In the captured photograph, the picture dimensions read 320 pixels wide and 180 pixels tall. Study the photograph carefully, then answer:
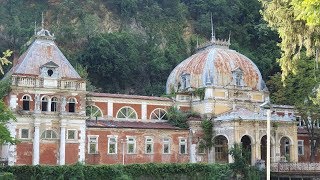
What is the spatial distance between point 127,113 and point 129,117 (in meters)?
0.40

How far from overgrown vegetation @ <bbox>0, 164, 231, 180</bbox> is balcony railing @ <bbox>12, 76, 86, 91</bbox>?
877 centimetres

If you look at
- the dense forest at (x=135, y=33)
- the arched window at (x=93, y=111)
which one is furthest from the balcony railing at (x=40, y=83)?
the dense forest at (x=135, y=33)

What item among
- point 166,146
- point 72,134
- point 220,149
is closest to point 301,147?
point 220,149

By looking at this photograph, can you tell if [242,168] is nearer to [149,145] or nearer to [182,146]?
[182,146]

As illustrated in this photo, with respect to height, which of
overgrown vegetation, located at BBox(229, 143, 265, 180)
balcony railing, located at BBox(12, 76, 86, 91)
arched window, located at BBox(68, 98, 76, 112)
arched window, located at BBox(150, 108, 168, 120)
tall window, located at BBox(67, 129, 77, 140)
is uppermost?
balcony railing, located at BBox(12, 76, 86, 91)

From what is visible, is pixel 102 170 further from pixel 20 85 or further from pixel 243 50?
pixel 243 50

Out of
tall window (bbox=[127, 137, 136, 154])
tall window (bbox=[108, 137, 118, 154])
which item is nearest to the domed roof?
tall window (bbox=[127, 137, 136, 154])

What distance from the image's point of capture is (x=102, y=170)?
36.0 metres

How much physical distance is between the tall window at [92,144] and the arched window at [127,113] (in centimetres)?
398

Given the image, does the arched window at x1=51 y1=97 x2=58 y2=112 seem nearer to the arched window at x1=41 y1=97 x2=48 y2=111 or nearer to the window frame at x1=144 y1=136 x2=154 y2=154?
the arched window at x1=41 y1=97 x2=48 y2=111

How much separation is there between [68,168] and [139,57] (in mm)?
36220

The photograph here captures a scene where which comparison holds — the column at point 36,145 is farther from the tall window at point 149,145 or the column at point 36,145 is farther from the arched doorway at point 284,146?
the arched doorway at point 284,146

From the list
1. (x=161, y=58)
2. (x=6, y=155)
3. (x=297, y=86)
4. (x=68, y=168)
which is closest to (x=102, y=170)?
(x=68, y=168)

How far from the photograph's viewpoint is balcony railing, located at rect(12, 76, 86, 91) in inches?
1601
